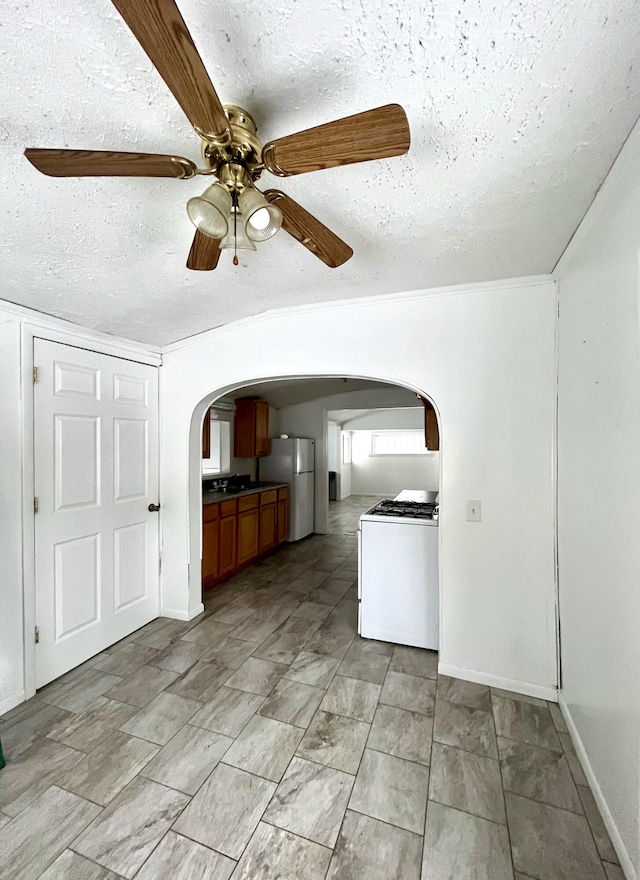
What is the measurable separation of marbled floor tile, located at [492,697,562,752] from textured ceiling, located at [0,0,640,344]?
2.42 metres

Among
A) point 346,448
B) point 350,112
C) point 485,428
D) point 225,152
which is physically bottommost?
point 346,448

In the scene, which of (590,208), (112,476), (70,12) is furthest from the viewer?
(112,476)

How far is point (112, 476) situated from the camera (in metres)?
2.68

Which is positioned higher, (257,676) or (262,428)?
(262,428)

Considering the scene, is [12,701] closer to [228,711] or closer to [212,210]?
[228,711]

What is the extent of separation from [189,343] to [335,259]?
1848 millimetres

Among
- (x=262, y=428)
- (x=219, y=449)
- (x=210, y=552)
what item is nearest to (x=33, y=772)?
(x=210, y=552)

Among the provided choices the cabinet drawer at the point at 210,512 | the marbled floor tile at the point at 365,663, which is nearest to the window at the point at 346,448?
the cabinet drawer at the point at 210,512

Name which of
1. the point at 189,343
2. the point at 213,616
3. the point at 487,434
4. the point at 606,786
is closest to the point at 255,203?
the point at 487,434

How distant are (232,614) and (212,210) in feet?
10.0

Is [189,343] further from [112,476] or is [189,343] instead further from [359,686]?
[359,686]

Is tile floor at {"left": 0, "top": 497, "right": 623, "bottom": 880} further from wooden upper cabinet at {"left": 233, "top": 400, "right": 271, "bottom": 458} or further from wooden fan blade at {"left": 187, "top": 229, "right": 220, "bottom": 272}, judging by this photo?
wooden upper cabinet at {"left": 233, "top": 400, "right": 271, "bottom": 458}

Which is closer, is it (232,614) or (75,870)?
(75,870)

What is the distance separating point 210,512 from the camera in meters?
3.82
